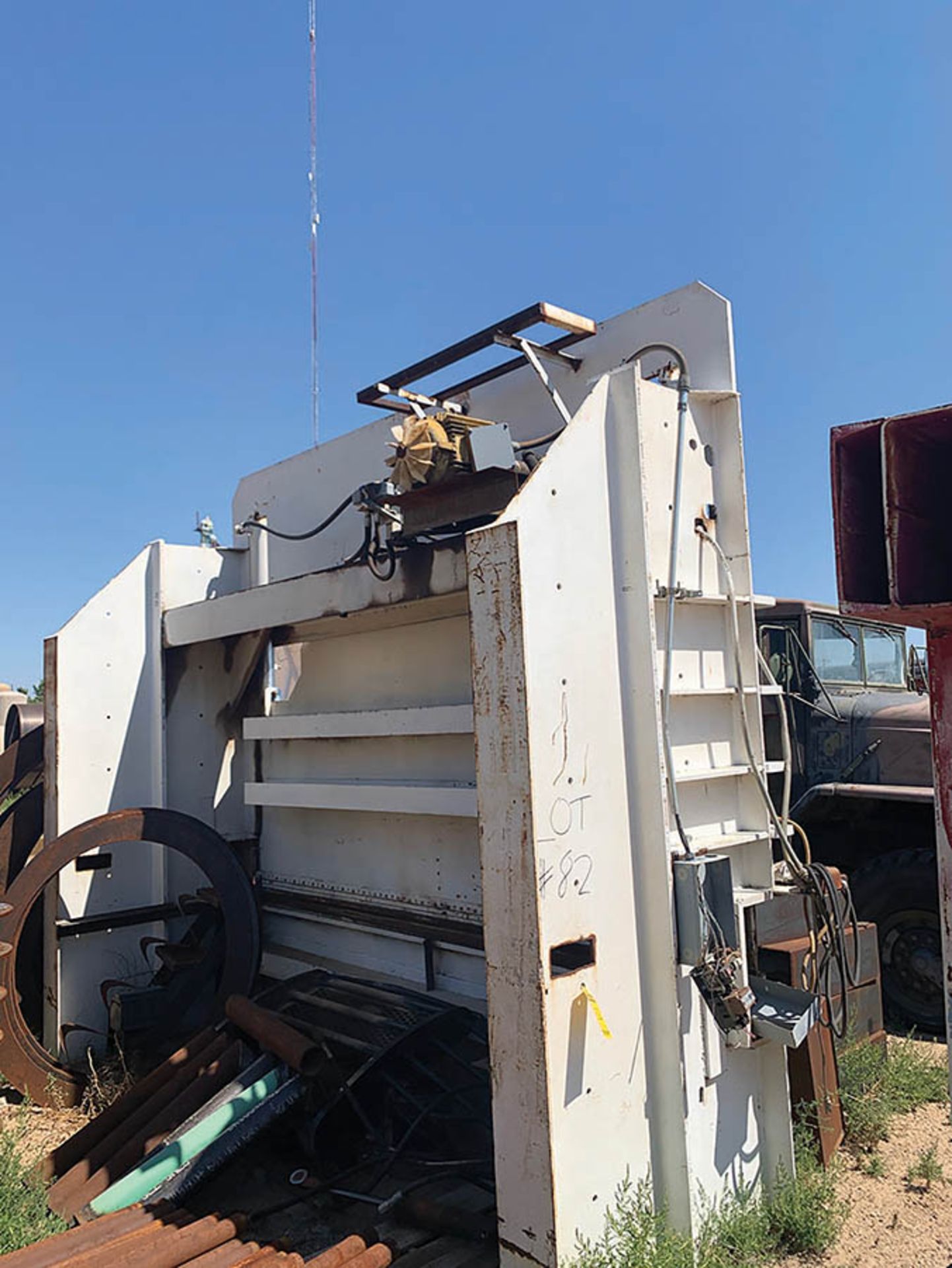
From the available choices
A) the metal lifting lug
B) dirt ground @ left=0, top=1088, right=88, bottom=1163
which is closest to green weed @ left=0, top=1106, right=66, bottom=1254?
dirt ground @ left=0, top=1088, right=88, bottom=1163

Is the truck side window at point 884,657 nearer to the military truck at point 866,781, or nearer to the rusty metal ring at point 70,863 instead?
the military truck at point 866,781

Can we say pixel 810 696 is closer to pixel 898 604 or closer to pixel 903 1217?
pixel 903 1217

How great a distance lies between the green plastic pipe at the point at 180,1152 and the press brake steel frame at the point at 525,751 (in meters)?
0.91

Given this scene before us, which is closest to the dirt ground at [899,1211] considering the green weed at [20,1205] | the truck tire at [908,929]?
the truck tire at [908,929]

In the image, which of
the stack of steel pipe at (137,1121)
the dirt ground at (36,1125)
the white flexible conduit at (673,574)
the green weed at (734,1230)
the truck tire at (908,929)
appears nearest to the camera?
the green weed at (734,1230)

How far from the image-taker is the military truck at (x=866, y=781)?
17.2 feet

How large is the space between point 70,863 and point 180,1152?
1.68 meters

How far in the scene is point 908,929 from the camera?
5.27 m

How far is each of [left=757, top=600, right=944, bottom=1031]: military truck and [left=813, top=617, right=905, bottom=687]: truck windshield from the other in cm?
1

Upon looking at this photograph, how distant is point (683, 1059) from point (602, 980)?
1.34 ft

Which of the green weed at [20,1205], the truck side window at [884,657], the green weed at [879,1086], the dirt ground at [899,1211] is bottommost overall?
the dirt ground at [899,1211]

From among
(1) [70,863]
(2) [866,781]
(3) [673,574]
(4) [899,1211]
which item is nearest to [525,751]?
(3) [673,574]

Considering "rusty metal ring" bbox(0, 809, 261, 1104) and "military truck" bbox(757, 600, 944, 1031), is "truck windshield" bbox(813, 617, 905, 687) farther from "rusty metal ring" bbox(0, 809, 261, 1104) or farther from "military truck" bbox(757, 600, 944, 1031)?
"rusty metal ring" bbox(0, 809, 261, 1104)

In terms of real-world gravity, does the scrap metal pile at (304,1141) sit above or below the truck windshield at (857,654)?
below
